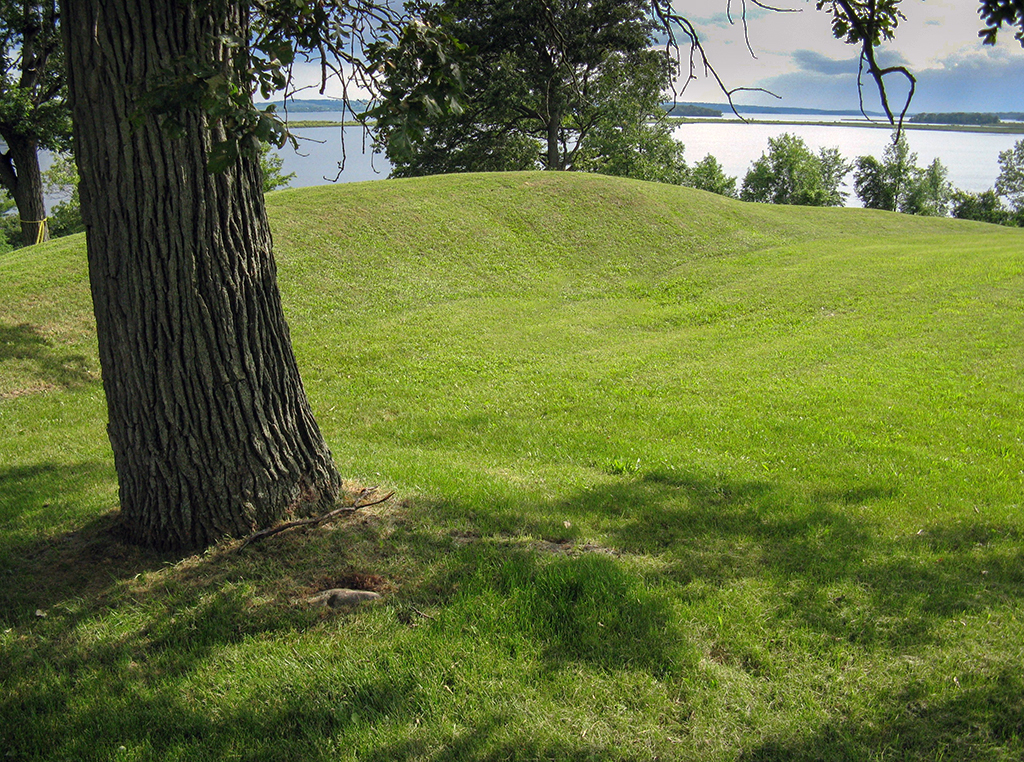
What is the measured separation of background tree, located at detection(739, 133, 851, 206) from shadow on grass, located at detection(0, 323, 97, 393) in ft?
203

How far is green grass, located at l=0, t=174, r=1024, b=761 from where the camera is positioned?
9.60 feet

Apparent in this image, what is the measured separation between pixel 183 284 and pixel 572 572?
9.90 ft

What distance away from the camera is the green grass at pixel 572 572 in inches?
115

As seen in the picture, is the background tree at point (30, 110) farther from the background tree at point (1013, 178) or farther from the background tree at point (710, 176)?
the background tree at point (1013, 178)

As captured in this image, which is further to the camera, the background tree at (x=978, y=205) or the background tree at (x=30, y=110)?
the background tree at (x=978, y=205)

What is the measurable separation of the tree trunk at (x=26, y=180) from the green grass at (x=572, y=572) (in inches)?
502

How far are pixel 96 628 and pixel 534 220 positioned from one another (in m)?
20.7

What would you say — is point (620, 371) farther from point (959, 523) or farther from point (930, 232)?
point (930, 232)

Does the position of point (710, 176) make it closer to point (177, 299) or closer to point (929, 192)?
point (929, 192)

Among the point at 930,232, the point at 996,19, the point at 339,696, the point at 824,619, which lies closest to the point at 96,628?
the point at 339,696

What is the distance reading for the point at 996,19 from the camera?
2.78 m

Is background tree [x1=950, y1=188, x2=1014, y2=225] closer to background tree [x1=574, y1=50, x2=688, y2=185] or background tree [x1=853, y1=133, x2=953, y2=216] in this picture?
background tree [x1=853, y1=133, x2=953, y2=216]

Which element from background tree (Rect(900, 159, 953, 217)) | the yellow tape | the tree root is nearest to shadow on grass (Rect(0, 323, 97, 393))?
the tree root

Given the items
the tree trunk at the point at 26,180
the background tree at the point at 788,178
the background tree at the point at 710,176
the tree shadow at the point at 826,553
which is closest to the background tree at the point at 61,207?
the tree trunk at the point at 26,180
